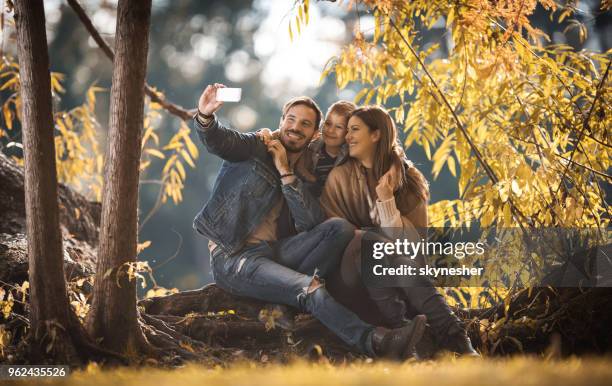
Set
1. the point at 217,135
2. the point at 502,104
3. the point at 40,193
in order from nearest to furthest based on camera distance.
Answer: the point at 40,193, the point at 217,135, the point at 502,104

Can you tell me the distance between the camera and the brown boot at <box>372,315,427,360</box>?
10.6ft

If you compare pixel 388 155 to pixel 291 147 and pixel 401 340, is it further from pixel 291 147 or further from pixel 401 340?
pixel 401 340

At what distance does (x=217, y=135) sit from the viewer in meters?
3.59

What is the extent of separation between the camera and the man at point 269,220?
3.56 m

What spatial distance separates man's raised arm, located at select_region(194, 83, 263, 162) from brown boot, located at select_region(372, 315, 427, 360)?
50.1 inches

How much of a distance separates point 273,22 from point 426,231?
177cm

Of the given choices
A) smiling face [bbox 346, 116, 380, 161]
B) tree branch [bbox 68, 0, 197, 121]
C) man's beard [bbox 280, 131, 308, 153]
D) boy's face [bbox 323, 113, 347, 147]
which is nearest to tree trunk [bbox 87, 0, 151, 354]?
man's beard [bbox 280, 131, 308, 153]

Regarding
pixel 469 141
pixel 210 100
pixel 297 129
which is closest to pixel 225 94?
pixel 210 100

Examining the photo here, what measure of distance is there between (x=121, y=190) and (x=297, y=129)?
109 cm

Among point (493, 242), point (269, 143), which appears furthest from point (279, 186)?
point (493, 242)

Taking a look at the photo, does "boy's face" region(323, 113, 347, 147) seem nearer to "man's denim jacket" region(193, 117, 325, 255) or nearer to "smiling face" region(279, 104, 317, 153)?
"smiling face" region(279, 104, 317, 153)

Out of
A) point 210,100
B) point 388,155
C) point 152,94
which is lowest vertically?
point 388,155

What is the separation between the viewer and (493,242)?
3721 mm

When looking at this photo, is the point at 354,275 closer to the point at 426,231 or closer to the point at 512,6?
the point at 426,231
